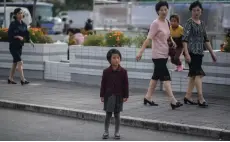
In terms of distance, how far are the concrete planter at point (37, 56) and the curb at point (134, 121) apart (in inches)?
142

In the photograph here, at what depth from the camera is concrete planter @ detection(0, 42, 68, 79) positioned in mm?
13438

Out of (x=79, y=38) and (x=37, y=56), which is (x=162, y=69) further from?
(x=79, y=38)

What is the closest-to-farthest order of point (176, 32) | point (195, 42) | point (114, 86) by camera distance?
point (114, 86), point (195, 42), point (176, 32)

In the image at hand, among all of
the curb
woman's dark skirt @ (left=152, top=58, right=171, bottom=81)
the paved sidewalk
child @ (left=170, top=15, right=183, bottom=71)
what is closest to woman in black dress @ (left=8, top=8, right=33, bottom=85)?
the paved sidewalk

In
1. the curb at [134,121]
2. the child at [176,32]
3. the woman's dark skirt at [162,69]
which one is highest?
the child at [176,32]

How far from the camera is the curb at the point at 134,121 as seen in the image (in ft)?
24.4

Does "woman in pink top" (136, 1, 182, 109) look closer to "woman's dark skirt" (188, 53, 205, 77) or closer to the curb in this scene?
"woman's dark skirt" (188, 53, 205, 77)

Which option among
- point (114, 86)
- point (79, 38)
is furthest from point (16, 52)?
point (114, 86)

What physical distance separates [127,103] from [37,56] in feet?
14.8

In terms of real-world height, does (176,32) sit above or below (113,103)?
above

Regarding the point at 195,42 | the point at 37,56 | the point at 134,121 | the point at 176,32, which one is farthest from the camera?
the point at 37,56

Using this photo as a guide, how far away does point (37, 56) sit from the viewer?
13.5 m

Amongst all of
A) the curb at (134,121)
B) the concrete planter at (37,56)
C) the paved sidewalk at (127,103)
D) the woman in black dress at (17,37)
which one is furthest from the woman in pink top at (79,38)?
the curb at (134,121)

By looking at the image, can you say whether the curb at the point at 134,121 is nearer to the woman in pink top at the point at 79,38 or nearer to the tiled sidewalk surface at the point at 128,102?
the tiled sidewalk surface at the point at 128,102
